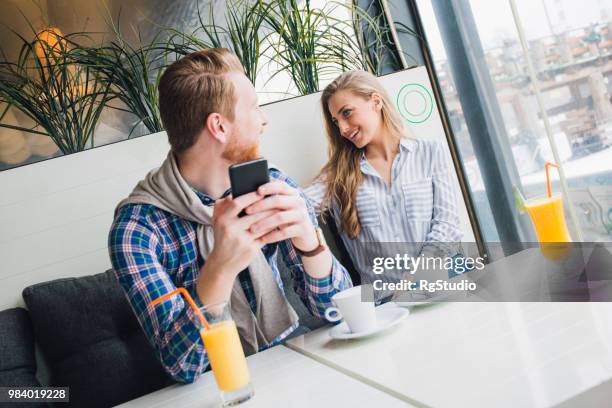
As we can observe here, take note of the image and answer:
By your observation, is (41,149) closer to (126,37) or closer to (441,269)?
(126,37)

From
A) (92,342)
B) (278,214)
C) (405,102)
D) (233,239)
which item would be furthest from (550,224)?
(92,342)

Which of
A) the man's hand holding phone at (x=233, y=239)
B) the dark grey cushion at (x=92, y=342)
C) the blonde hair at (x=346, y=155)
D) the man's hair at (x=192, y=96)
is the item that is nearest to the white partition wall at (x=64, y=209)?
the dark grey cushion at (x=92, y=342)

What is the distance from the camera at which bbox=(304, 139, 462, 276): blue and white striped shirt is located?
2.21 m

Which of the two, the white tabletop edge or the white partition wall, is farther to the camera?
the white partition wall

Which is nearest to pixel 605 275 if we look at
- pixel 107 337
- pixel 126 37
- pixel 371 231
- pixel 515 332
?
pixel 515 332

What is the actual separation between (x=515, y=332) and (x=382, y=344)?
0.26 m

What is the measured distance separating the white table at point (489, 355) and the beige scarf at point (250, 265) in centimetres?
30

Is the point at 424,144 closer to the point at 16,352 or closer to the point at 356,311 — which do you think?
the point at 356,311

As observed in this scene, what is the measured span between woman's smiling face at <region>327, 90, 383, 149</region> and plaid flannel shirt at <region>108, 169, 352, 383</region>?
70 cm

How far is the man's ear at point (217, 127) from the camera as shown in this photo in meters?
1.63

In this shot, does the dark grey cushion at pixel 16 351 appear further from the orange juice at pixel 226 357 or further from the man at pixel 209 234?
the orange juice at pixel 226 357

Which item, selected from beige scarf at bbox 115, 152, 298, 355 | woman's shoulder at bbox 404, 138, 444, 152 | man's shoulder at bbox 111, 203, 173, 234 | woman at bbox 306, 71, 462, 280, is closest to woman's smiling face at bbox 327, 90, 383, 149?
woman at bbox 306, 71, 462, 280

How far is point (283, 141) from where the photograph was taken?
2.25m

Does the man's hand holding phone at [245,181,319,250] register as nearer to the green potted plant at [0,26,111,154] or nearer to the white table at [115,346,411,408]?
the white table at [115,346,411,408]
